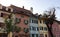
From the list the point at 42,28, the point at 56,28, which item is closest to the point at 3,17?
the point at 42,28

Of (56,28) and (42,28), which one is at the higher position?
(42,28)

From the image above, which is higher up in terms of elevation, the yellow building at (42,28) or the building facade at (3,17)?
the building facade at (3,17)

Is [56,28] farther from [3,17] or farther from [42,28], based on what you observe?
[3,17]

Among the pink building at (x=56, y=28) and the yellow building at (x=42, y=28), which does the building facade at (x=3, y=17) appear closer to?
the yellow building at (x=42, y=28)

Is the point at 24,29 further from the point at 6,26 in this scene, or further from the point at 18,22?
the point at 6,26

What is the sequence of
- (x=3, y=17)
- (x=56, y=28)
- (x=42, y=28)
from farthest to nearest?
(x=56, y=28)
(x=42, y=28)
(x=3, y=17)

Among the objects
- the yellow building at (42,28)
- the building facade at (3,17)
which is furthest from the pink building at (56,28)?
the building facade at (3,17)

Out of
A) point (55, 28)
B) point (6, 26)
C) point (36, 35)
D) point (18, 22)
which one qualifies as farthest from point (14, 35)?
point (55, 28)

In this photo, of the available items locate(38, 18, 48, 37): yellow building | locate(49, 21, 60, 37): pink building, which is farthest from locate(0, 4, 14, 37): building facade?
locate(49, 21, 60, 37): pink building

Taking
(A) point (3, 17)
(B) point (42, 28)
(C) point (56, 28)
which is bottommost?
(C) point (56, 28)

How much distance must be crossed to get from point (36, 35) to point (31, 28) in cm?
355

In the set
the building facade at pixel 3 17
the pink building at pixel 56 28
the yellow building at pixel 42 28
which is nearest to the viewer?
the building facade at pixel 3 17

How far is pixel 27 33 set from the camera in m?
42.8

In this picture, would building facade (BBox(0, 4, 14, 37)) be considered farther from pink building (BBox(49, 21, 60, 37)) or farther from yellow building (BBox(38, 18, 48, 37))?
pink building (BBox(49, 21, 60, 37))
